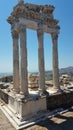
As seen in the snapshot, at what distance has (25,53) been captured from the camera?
13492mm

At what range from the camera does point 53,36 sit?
53.9ft

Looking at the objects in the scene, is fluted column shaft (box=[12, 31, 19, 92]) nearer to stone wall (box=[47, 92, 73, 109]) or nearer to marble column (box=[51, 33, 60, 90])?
stone wall (box=[47, 92, 73, 109])

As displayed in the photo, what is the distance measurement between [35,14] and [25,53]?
12.3 ft

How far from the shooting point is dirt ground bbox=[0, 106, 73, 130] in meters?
11.2

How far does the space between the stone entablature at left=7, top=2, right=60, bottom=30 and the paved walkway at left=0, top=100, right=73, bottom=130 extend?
839 cm

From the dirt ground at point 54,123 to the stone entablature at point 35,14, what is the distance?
8383 mm

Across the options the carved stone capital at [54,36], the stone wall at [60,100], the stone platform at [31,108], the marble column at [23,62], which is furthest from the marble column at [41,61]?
the carved stone capital at [54,36]

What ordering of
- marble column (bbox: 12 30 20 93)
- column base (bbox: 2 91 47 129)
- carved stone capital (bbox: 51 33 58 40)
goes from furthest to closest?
carved stone capital (bbox: 51 33 58 40) → marble column (bbox: 12 30 20 93) → column base (bbox: 2 91 47 129)

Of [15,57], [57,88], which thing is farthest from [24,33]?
[57,88]

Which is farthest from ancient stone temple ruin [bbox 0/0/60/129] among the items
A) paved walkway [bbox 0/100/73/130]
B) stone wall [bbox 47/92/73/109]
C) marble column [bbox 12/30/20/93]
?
stone wall [bbox 47/92/73/109]

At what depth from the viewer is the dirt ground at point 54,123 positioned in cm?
1122

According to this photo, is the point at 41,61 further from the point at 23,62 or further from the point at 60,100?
the point at 60,100

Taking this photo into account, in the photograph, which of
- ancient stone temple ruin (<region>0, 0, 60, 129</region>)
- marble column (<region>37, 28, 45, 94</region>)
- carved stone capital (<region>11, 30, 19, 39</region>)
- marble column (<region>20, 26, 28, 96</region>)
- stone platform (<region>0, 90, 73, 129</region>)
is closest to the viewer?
stone platform (<region>0, 90, 73, 129</region>)

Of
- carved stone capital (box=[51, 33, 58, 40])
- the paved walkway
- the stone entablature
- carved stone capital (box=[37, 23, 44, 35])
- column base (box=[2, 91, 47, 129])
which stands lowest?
the paved walkway
